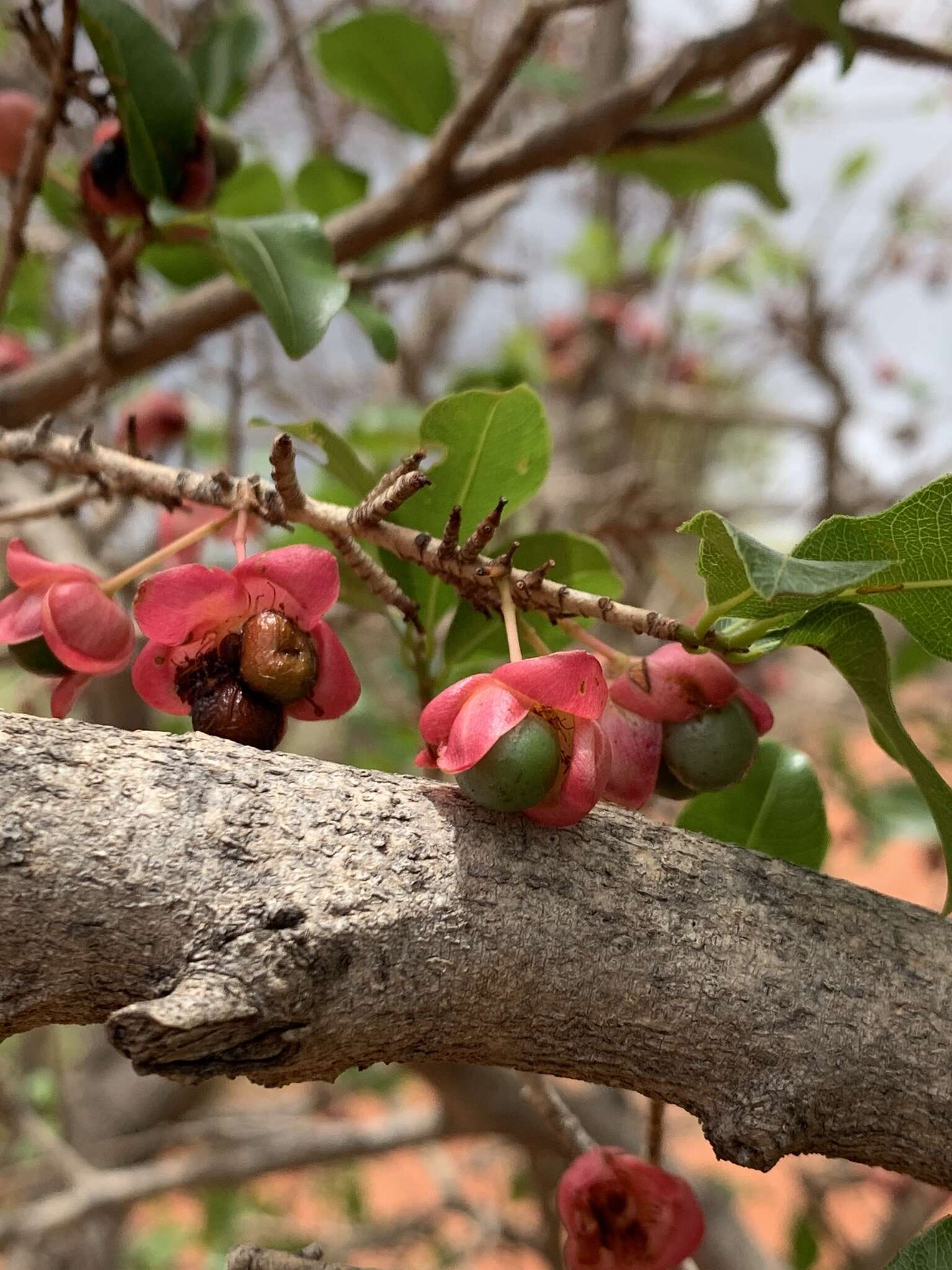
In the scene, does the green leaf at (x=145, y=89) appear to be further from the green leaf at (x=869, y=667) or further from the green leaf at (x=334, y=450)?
the green leaf at (x=869, y=667)

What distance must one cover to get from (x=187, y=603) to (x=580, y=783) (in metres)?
0.28

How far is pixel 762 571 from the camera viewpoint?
545 millimetres

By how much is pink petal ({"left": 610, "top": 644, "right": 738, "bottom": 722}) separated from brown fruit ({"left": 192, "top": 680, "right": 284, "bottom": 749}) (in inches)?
9.7

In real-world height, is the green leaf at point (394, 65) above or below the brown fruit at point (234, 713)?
above

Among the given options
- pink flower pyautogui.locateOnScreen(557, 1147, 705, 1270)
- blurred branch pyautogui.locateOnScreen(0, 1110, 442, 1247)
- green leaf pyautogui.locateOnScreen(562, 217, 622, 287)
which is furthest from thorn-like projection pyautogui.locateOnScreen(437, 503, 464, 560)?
green leaf pyautogui.locateOnScreen(562, 217, 622, 287)

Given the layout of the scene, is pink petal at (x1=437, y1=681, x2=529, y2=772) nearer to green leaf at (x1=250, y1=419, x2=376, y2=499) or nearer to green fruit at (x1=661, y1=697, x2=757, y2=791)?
green fruit at (x1=661, y1=697, x2=757, y2=791)

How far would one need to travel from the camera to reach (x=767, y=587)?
21.4 inches

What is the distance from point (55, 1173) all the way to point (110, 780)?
8.53 ft

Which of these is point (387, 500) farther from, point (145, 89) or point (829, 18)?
point (829, 18)

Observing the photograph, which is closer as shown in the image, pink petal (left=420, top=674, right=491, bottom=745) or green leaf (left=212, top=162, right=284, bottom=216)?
pink petal (left=420, top=674, right=491, bottom=745)

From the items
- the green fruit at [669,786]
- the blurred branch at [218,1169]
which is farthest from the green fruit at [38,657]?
the blurred branch at [218,1169]

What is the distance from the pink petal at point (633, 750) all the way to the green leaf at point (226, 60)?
1177mm

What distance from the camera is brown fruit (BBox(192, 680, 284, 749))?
68 centimetres

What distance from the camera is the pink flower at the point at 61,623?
74cm
